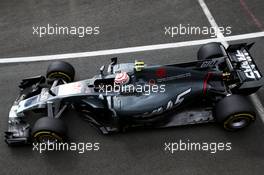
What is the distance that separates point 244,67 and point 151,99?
1.99 meters

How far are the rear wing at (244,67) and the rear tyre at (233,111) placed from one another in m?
0.36

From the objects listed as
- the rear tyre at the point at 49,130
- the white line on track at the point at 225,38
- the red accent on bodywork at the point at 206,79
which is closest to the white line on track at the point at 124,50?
the white line on track at the point at 225,38

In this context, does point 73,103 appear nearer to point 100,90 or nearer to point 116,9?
point 100,90

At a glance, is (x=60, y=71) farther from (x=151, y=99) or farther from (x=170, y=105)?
(x=170, y=105)

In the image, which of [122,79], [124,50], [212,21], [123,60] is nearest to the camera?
[122,79]

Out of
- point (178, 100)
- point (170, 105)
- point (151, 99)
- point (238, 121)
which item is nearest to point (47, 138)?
point (151, 99)

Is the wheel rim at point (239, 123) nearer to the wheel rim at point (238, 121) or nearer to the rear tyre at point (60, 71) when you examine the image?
the wheel rim at point (238, 121)

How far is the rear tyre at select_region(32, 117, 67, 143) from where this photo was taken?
6.78 m

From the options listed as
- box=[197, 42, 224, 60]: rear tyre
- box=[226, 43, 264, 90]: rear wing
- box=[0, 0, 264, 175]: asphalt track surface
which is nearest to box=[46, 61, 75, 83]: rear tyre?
box=[0, 0, 264, 175]: asphalt track surface

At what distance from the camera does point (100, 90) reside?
7.13 metres

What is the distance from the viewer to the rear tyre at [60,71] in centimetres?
796

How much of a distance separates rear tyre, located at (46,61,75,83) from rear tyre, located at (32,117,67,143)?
141 centimetres

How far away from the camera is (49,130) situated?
675 centimetres

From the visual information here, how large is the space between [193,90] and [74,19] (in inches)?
197
